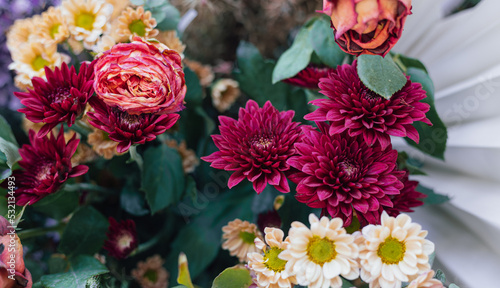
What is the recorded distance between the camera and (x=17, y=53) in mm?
459

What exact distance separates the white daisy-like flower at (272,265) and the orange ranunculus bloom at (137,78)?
16 centimetres

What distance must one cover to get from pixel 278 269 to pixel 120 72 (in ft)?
0.77

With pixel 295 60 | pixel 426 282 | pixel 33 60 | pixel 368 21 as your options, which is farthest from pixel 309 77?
pixel 33 60

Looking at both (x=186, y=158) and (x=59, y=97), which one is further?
(x=186, y=158)

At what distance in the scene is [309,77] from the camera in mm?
428

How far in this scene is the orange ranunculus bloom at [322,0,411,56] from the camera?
0.29 m

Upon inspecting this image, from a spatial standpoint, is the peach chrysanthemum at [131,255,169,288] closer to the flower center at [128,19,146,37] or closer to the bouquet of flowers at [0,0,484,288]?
the bouquet of flowers at [0,0,484,288]

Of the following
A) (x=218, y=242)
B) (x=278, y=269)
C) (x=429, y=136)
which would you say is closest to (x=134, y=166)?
(x=218, y=242)

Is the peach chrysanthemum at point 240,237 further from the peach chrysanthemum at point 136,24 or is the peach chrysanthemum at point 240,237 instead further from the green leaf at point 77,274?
the peach chrysanthemum at point 136,24

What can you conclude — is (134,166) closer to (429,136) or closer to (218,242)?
(218,242)

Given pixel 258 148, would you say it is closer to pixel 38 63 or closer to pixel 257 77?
pixel 257 77

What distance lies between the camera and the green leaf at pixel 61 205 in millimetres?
451

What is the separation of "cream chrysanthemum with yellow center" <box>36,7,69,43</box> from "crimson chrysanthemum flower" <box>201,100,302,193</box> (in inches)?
9.0

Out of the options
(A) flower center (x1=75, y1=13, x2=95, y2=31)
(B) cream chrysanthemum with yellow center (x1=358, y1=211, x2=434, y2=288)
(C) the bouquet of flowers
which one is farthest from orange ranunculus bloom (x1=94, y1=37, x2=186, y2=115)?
(B) cream chrysanthemum with yellow center (x1=358, y1=211, x2=434, y2=288)
